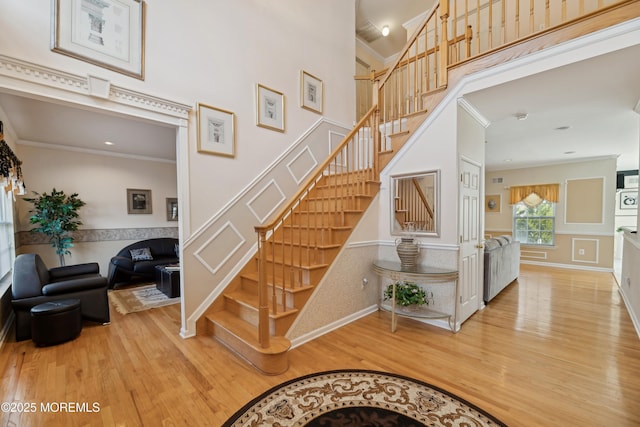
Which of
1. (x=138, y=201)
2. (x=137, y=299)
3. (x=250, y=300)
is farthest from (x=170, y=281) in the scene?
(x=138, y=201)

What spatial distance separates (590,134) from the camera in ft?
13.5

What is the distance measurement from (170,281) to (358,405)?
3588mm

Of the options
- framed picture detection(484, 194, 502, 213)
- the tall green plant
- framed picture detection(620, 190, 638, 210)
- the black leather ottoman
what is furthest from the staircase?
framed picture detection(620, 190, 638, 210)

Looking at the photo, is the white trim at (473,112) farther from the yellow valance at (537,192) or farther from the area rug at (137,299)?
the area rug at (137,299)

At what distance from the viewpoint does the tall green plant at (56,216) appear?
4320 millimetres

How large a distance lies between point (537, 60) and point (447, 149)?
104cm

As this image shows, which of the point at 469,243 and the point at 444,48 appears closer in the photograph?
the point at 444,48

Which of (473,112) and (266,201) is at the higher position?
(473,112)

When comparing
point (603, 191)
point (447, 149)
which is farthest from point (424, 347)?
point (603, 191)

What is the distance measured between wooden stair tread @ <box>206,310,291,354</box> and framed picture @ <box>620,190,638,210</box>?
1041 cm

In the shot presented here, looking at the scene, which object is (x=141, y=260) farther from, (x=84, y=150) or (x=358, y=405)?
(x=358, y=405)

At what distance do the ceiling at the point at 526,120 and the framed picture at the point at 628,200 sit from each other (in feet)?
5.75

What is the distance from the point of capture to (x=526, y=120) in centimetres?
354

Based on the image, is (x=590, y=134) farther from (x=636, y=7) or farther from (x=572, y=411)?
(x=572, y=411)
